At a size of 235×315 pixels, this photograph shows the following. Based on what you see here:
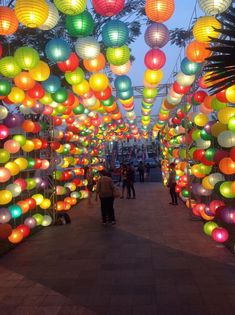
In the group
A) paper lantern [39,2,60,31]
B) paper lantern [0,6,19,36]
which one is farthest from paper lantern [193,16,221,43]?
paper lantern [0,6,19,36]

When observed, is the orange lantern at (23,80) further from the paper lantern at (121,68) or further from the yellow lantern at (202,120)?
the yellow lantern at (202,120)

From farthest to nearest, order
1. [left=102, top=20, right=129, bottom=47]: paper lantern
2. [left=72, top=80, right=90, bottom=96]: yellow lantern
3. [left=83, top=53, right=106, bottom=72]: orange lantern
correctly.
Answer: [left=72, top=80, right=90, bottom=96]: yellow lantern → [left=83, top=53, right=106, bottom=72]: orange lantern → [left=102, top=20, right=129, bottom=47]: paper lantern

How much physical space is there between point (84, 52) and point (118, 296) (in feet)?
12.8

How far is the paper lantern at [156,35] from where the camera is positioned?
5.78 meters

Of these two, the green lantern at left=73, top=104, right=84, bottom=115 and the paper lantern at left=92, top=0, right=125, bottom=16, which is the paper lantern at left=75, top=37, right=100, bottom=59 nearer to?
the paper lantern at left=92, top=0, right=125, bottom=16

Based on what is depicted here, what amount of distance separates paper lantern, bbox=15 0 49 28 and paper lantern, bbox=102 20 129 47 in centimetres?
110

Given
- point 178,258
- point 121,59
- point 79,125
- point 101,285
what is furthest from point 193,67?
point 79,125

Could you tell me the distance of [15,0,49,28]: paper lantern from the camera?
4.43 metres

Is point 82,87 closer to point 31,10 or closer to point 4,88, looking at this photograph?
point 4,88

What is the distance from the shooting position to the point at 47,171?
10.0 metres

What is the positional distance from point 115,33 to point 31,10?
138cm

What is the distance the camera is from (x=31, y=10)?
444cm

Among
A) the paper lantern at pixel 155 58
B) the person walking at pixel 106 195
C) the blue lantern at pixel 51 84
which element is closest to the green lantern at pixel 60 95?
the blue lantern at pixel 51 84

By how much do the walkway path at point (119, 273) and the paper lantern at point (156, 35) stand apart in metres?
3.83
